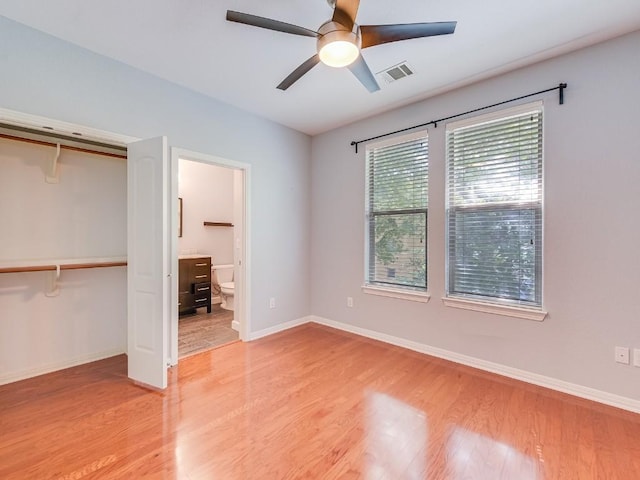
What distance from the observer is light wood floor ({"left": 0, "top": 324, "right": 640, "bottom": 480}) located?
1.65 metres

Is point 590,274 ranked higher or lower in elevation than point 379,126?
lower

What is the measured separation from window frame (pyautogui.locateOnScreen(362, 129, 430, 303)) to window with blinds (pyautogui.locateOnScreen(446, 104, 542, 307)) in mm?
253

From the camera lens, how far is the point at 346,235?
4023 mm

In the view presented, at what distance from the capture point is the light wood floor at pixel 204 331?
11.2 feet

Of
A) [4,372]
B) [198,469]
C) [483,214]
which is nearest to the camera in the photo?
[198,469]

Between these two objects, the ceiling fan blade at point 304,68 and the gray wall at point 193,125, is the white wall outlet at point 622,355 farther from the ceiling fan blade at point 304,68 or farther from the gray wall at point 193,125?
the gray wall at point 193,125

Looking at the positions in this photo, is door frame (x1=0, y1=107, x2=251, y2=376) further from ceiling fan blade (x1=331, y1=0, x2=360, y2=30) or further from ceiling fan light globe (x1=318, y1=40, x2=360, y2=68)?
ceiling fan blade (x1=331, y1=0, x2=360, y2=30)

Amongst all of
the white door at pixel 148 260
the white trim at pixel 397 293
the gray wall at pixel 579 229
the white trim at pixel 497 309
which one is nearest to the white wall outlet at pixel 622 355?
the gray wall at pixel 579 229

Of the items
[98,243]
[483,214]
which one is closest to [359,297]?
[483,214]

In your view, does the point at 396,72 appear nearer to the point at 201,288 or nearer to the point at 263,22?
the point at 263,22

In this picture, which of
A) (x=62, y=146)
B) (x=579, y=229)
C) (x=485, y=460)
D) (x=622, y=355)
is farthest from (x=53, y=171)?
(x=622, y=355)

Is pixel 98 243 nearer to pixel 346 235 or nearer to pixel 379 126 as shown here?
pixel 346 235

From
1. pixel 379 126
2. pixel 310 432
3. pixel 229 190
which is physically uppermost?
pixel 379 126

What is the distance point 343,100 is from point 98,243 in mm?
2891
